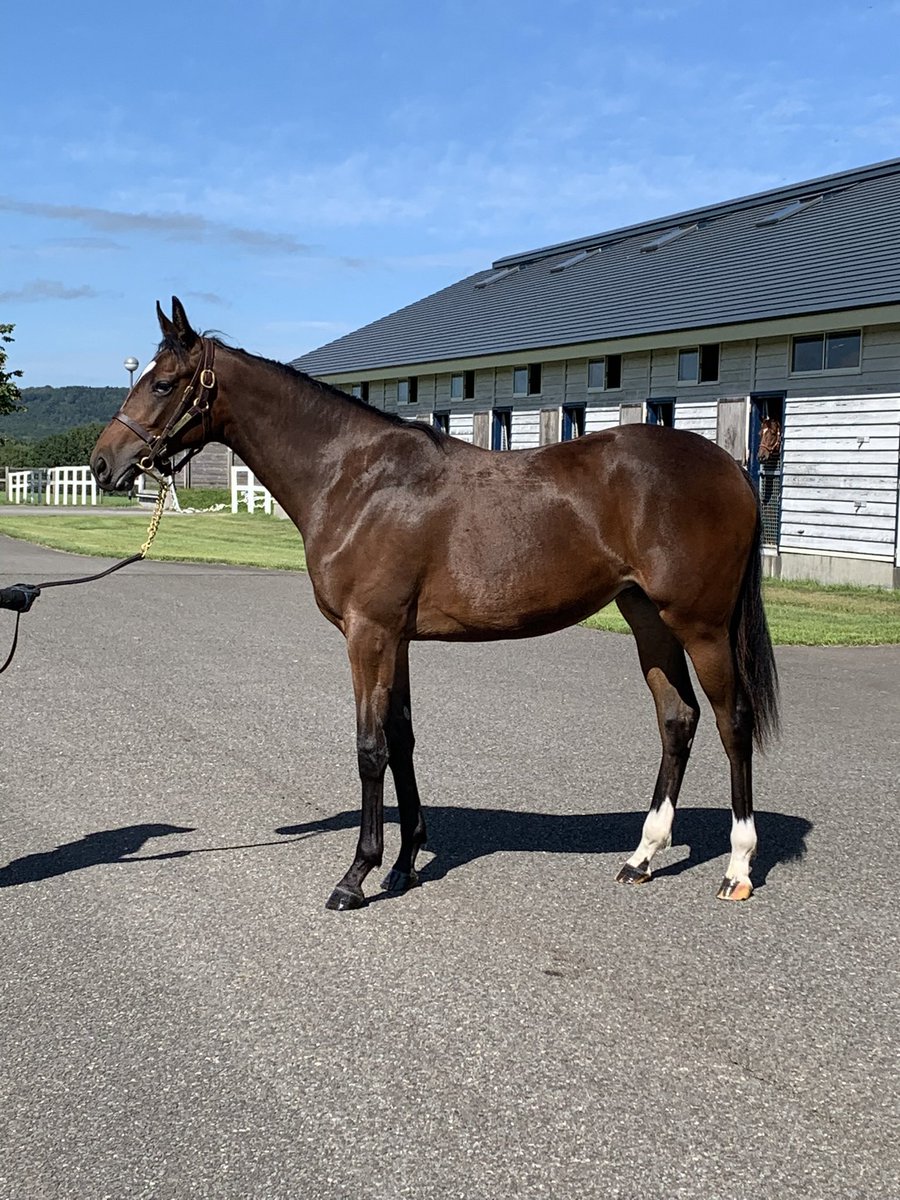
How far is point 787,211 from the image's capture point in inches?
1149

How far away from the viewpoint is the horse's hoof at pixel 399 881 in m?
5.32

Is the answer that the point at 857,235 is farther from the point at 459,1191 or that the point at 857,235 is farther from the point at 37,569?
the point at 459,1191

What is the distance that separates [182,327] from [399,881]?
2.54 meters

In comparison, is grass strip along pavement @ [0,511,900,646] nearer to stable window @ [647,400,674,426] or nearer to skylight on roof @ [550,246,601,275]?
stable window @ [647,400,674,426]

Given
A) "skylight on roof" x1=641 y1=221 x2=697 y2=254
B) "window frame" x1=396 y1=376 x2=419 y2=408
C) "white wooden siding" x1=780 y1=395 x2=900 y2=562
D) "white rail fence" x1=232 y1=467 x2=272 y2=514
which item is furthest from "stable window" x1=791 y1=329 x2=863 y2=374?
"white rail fence" x1=232 y1=467 x2=272 y2=514

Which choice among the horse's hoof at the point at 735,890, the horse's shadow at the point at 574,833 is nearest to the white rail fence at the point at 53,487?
the horse's shadow at the point at 574,833

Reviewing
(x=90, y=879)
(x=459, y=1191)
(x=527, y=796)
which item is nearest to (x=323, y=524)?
(x=90, y=879)

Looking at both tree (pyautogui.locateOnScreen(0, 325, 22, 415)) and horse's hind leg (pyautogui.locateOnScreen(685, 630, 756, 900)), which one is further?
tree (pyautogui.locateOnScreen(0, 325, 22, 415))

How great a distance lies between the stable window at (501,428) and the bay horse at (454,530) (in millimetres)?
25243

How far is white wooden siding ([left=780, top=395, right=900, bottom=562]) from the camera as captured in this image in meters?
20.2

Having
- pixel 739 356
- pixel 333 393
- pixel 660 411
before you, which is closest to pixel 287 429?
pixel 333 393

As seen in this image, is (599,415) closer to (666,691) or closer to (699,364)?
(699,364)

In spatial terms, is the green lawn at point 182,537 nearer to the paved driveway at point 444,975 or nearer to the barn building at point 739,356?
the barn building at point 739,356

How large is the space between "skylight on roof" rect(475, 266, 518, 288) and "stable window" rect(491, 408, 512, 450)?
36.2 feet
